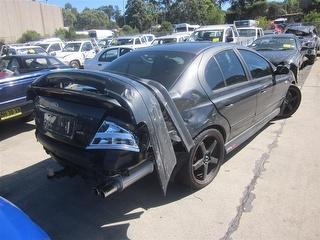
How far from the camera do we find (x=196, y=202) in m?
4.19

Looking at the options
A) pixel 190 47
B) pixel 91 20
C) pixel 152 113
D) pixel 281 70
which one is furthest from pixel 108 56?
pixel 91 20

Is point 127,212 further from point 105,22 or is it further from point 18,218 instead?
point 105,22

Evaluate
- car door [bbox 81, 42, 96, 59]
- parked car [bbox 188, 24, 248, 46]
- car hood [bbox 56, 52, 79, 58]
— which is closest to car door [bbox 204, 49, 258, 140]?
parked car [bbox 188, 24, 248, 46]

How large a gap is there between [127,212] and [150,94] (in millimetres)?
1359

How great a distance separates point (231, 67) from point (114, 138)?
2.28 meters

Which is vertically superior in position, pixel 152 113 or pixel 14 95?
pixel 152 113

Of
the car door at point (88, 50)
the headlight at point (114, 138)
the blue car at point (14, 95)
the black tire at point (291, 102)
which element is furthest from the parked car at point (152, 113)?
the car door at point (88, 50)

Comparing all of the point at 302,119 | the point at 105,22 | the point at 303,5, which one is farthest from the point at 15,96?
the point at 105,22

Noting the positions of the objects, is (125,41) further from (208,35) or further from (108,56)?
(108,56)

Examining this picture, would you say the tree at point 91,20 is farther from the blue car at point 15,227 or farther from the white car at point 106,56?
the blue car at point 15,227

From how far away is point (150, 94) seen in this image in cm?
348

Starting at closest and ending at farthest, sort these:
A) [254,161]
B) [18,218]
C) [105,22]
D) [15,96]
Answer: [18,218] < [254,161] < [15,96] < [105,22]

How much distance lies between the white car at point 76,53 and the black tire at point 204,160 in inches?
612

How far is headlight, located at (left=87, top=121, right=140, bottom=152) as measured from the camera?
130 inches
